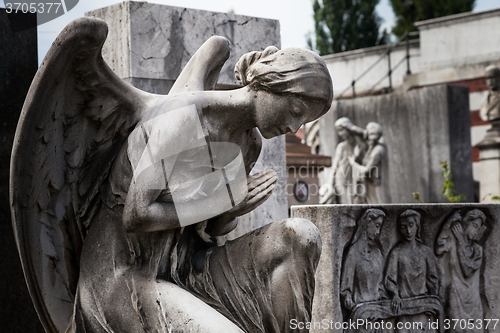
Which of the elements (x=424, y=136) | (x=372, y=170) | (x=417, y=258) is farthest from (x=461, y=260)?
(x=424, y=136)

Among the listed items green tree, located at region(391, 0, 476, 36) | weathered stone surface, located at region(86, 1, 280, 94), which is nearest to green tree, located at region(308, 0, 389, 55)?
green tree, located at region(391, 0, 476, 36)

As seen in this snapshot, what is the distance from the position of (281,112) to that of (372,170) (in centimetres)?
963

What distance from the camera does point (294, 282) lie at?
2.13m

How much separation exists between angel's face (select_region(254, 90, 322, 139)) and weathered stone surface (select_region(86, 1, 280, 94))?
3.81 feet

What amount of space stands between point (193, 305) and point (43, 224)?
621 mm

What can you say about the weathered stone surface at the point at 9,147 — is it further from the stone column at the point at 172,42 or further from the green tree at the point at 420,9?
the green tree at the point at 420,9

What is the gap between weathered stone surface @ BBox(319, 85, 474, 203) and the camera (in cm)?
1345

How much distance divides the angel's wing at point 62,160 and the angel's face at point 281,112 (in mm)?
439

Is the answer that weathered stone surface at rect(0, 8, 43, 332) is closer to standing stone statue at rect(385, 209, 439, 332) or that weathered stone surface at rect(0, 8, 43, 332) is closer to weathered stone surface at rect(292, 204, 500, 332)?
weathered stone surface at rect(292, 204, 500, 332)

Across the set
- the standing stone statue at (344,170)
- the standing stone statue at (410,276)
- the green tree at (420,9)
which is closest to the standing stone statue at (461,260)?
the standing stone statue at (410,276)

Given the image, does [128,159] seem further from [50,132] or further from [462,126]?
[462,126]

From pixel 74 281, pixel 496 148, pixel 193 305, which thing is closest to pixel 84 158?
pixel 74 281

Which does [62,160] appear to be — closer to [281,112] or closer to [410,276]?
[281,112]

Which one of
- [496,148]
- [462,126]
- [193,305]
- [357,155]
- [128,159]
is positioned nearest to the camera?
[193,305]
